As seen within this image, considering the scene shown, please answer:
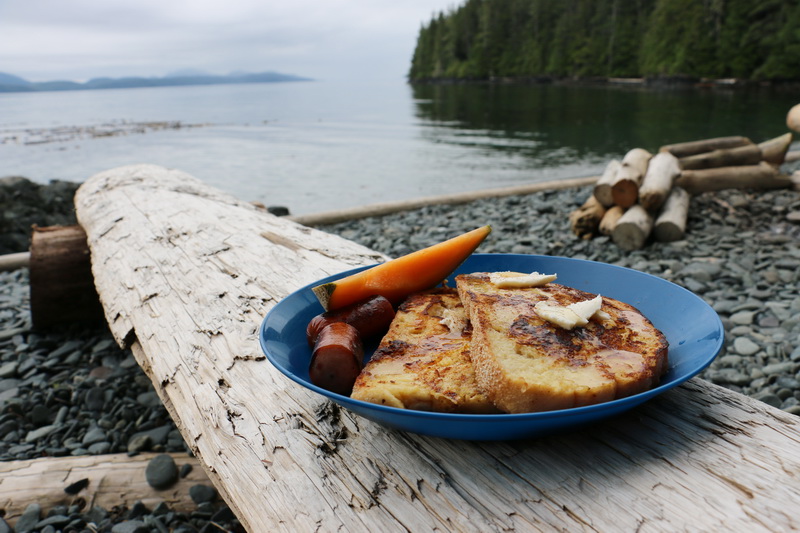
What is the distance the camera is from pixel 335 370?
1413 mm

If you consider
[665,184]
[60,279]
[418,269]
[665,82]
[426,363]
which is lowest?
[60,279]

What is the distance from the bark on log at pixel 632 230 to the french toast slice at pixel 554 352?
5.09 metres

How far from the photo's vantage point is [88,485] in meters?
2.93

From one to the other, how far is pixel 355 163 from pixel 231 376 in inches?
735

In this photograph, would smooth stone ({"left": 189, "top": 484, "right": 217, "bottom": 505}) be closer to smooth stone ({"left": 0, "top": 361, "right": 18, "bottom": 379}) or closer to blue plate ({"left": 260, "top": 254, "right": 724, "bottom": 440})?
blue plate ({"left": 260, "top": 254, "right": 724, "bottom": 440})

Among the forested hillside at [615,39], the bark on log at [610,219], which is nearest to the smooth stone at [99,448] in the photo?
the bark on log at [610,219]

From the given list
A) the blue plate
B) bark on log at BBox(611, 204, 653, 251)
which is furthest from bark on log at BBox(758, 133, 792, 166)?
the blue plate

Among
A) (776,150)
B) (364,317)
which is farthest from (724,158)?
(364,317)

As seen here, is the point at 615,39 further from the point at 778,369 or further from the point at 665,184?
the point at 778,369

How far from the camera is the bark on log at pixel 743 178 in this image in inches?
312

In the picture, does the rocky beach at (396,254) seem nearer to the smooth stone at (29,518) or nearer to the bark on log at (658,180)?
the smooth stone at (29,518)

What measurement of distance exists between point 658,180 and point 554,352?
6563 mm

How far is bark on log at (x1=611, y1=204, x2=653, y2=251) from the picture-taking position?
6.29m

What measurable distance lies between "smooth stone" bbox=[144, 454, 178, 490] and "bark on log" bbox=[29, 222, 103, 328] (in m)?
2.51
